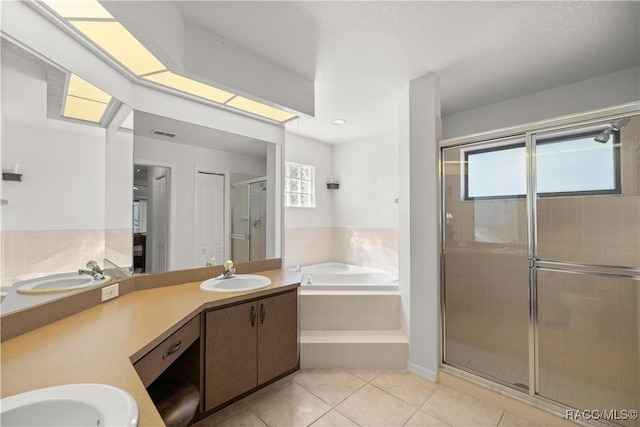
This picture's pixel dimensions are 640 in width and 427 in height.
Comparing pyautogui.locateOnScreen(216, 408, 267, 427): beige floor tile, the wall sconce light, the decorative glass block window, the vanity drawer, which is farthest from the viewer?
the wall sconce light

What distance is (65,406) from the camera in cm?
75

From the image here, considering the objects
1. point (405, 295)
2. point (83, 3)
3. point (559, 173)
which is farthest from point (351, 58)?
point (405, 295)

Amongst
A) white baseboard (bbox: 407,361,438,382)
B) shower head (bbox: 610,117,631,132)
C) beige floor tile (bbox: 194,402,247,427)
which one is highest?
shower head (bbox: 610,117,631,132)

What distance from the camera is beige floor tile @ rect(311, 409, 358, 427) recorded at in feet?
5.81

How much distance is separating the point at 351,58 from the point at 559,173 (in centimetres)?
168

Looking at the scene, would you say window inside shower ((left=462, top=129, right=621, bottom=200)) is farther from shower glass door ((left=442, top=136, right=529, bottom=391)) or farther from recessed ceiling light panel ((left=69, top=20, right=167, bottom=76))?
recessed ceiling light panel ((left=69, top=20, right=167, bottom=76))

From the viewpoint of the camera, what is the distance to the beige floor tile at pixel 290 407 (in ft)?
5.96

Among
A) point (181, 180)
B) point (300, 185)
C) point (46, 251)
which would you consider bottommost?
point (46, 251)

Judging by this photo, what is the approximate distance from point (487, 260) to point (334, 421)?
1.66 m

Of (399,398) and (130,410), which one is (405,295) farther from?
(130,410)

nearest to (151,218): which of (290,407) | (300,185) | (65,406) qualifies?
(65,406)

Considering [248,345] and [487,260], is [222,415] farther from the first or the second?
[487,260]

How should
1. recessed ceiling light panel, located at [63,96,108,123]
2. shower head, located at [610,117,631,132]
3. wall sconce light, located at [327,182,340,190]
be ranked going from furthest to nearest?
wall sconce light, located at [327,182,340,190], shower head, located at [610,117,631,132], recessed ceiling light panel, located at [63,96,108,123]

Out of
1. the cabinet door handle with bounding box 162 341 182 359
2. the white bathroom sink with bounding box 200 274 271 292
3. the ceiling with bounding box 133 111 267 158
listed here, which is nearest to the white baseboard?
the white bathroom sink with bounding box 200 274 271 292
